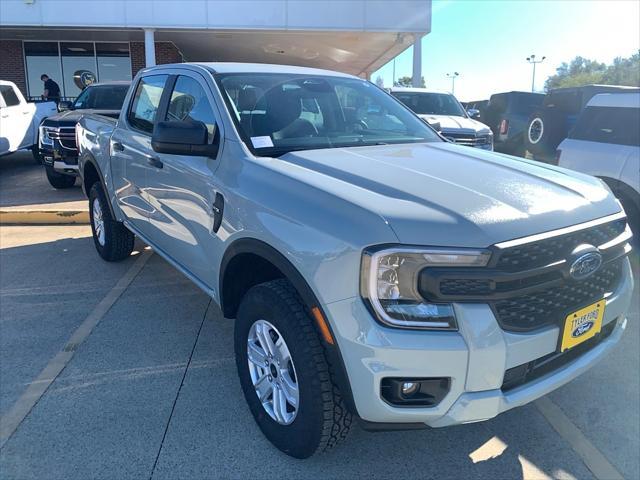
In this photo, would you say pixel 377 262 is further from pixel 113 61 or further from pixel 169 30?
pixel 113 61

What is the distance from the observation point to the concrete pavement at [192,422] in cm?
259

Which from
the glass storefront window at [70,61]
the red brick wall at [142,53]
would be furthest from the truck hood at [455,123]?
the glass storefront window at [70,61]

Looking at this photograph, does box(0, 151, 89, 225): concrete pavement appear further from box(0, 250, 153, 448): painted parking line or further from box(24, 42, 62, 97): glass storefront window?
box(24, 42, 62, 97): glass storefront window

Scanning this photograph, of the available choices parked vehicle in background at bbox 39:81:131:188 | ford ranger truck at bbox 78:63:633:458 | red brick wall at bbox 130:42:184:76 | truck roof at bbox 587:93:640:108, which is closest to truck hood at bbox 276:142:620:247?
ford ranger truck at bbox 78:63:633:458

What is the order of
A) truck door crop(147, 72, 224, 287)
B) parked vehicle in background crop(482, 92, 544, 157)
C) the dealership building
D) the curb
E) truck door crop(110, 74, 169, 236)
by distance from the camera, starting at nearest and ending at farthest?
truck door crop(147, 72, 224, 287) → truck door crop(110, 74, 169, 236) → the curb → parked vehicle in background crop(482, 92, 544, 157) → the dealership building

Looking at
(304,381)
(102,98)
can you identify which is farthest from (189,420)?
(102,98)

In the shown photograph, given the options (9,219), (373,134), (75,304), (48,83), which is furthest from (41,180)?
(373,134)

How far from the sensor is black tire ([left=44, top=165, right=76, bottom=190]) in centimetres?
916

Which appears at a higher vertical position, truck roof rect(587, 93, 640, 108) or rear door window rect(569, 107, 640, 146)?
truck roof rect(587, 93, 640, 108)

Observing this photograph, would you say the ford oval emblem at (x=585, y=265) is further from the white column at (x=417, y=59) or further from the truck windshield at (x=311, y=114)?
the white column at (x=417, y=59)

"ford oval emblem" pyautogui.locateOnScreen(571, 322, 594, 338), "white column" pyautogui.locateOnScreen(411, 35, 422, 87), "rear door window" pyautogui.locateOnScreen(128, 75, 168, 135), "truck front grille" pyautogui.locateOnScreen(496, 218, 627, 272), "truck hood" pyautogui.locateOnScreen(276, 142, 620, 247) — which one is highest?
"white column" pyautogui.locateOnScreen(411, 35, 422, 87)

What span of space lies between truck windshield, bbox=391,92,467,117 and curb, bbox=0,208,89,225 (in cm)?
621

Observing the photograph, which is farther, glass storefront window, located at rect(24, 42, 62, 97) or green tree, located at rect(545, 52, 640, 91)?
green tree, located at rect(545, 52, 640, 91)

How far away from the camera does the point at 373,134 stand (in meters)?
3.55
